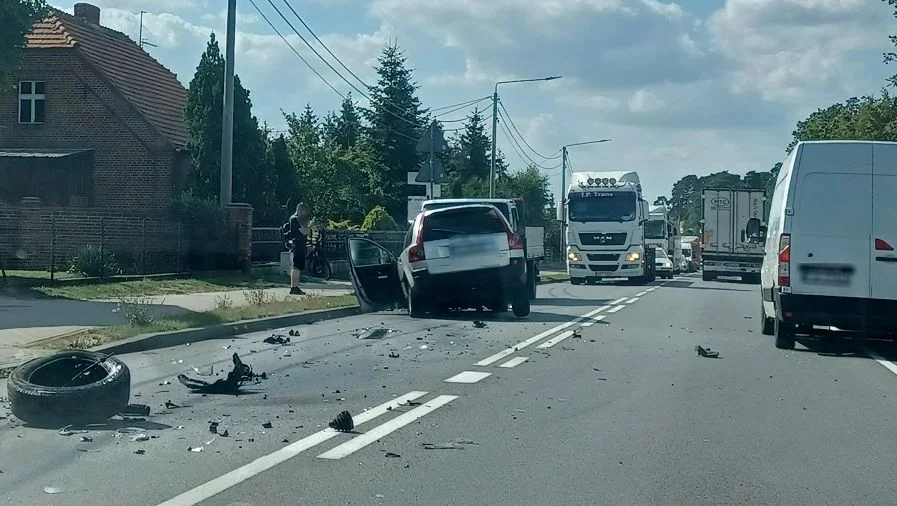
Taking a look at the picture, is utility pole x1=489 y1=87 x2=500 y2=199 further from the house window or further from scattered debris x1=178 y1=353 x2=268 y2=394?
scattered debris x1=178 y1=353 x2=268 y2=394

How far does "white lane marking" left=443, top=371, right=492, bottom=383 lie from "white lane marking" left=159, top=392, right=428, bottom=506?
192 centimetres

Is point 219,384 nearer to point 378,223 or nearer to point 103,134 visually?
point 103,134

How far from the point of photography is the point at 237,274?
27.6m

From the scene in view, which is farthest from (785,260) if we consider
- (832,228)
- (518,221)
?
(518,221)

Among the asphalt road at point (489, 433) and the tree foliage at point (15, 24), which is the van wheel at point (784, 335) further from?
the tree foliage at point (15, 24)

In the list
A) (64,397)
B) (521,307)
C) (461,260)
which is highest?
(461,260)

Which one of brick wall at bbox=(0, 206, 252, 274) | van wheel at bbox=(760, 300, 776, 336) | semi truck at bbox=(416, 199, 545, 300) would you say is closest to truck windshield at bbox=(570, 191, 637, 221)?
semi truck at bbox=(416, 199, 545, 300)

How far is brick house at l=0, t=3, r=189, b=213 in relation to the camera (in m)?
35.7

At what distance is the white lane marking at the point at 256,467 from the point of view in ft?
20.5

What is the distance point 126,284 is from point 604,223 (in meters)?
17.0

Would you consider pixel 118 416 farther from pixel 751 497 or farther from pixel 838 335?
pixel 838 335

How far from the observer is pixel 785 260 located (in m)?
13.7

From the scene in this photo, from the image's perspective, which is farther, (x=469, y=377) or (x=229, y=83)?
(x=229, y=83)

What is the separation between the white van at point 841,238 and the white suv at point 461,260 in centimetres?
551
